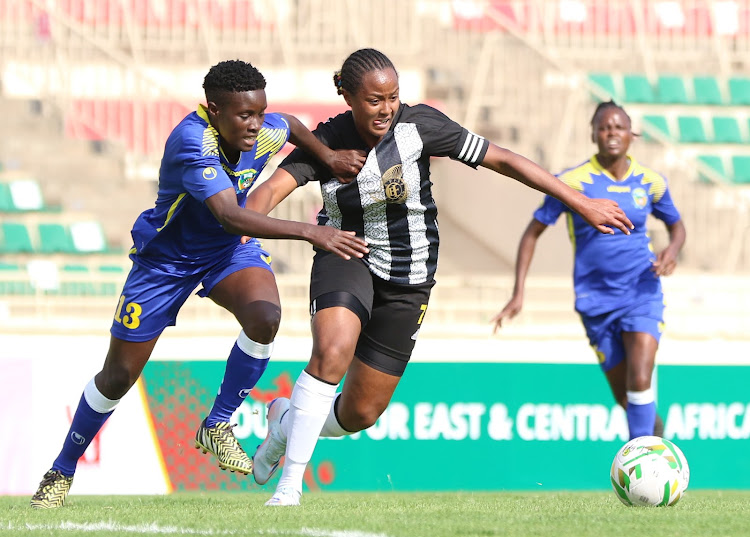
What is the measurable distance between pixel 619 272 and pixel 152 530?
4.26 m

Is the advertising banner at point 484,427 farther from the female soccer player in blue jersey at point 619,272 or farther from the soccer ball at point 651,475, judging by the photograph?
the soccer ball at point 651,475

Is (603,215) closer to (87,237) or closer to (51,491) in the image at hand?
(51,491)

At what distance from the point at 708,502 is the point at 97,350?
15.8ft

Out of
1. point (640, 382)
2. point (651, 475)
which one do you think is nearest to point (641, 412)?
point (640, 382)

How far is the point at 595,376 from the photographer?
384 inches

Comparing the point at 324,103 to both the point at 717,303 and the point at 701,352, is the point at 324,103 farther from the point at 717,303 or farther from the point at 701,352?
the point at 701,352

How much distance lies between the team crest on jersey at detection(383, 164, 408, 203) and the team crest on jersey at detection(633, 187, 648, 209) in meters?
2.78

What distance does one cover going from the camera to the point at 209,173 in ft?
18.2

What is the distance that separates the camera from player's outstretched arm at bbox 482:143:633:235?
5555 millimetres

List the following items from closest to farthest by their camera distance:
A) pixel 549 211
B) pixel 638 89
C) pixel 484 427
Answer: pixel 549 211
pixel 484 427
pixel 638 89

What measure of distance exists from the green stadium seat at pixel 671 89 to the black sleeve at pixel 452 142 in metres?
14.1

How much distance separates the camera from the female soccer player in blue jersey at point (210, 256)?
5.63 meters

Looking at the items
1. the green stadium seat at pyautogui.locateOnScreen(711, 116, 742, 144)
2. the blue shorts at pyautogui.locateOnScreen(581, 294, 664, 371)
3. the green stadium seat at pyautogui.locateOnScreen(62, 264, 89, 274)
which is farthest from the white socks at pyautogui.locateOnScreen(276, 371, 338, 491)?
the green stadium seat at pyautogui.locateOnScreen(711, 116, 742, 144)

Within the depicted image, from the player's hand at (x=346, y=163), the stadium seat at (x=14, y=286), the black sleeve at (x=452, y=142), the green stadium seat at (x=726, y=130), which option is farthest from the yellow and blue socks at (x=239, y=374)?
the green stadium seat at (x=726, y=130)
